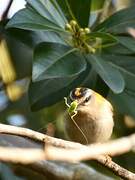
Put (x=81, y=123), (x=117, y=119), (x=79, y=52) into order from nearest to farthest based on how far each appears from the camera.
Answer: (x=79, y=52) < (x=81, y=123) < (x=117, y=119)

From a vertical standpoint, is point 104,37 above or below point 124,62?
above

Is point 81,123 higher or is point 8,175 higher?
point 8,175

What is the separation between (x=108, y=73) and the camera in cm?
185

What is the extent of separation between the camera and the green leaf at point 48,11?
1.87 m

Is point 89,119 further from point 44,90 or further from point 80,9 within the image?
point 80,9

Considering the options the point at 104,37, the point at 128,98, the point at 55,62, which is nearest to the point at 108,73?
the point at 104,37

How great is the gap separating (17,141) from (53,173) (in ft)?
0.80

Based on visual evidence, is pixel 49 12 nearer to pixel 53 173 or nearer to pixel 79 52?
pixel 79 52

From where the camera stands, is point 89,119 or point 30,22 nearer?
point 30,22

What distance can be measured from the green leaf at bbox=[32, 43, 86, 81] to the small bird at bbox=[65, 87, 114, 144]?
428mm

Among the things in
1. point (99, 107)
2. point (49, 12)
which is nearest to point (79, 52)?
point (49, 12)

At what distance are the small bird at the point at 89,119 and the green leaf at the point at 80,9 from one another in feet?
1.17

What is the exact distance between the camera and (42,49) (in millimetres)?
1730

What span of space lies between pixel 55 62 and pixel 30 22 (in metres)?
0.21
